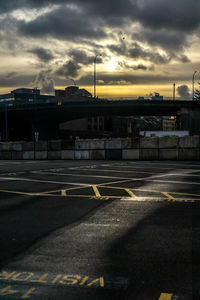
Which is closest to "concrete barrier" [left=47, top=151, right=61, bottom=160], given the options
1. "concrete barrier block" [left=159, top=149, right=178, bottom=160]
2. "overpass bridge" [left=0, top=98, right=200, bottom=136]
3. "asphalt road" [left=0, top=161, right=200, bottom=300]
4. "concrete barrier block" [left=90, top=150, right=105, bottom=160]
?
"concrete barrier block" [left=90, top=150, right=105, bottom=160]

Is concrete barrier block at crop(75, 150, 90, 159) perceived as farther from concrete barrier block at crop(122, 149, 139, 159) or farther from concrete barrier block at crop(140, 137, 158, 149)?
concrete barrier block at crop(140, 137, 158, 149)

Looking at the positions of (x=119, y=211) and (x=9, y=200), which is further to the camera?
(x=9, y=200)

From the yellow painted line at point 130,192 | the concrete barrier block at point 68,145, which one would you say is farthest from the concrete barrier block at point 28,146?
the yellow painted line at point 130,192

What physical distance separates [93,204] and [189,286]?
530cm

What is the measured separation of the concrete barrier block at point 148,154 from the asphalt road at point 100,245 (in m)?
14.5

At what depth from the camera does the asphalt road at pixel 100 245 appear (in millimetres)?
4367

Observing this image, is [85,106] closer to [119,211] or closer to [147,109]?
[147,109]

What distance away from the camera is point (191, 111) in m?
93.9

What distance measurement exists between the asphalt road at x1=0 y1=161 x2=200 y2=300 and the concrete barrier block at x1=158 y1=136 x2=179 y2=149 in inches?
553

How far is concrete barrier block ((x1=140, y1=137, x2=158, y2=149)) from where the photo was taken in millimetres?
25672

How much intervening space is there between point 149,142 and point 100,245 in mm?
20265

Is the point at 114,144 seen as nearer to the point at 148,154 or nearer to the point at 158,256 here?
the point at 148,154

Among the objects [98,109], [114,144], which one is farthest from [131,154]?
[98,109]

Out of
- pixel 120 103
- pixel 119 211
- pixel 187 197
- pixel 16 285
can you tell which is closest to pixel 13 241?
pixel 16 285
